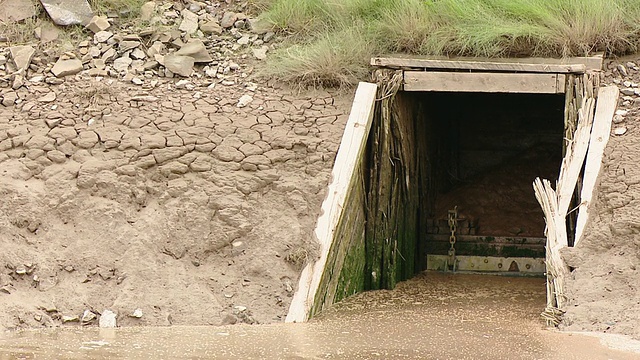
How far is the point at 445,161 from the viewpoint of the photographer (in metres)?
10.3

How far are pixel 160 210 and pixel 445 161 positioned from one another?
3.94 m

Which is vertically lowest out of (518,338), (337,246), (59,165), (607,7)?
(518,338)

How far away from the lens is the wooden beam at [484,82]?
772 cm

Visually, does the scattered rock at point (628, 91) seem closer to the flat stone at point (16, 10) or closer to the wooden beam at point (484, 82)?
the wooden beam at point (484, 82)

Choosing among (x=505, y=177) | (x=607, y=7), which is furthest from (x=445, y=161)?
(x=607, y=7)

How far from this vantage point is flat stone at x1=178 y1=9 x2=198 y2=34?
9.02 m

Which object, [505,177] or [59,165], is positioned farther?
[505,177]

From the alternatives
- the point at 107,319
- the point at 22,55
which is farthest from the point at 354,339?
the point at 22,55

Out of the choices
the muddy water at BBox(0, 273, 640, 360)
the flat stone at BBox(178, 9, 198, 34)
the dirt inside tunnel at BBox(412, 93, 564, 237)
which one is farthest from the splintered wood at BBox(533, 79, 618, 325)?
the flat stone at BBox(178, 9, 198, 34)

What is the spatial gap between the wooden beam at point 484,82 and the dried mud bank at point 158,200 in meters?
0.61

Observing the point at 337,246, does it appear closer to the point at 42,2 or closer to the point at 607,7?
the point at 607,7

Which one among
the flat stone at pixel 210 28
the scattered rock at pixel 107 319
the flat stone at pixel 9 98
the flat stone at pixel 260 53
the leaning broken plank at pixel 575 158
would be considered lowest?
the scattered rock at pixel 107 319

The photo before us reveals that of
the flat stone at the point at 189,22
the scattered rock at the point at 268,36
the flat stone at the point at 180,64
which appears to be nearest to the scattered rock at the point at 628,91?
the scattered rock at the point at 268,36

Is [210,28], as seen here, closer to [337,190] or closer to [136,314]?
[337,190]
